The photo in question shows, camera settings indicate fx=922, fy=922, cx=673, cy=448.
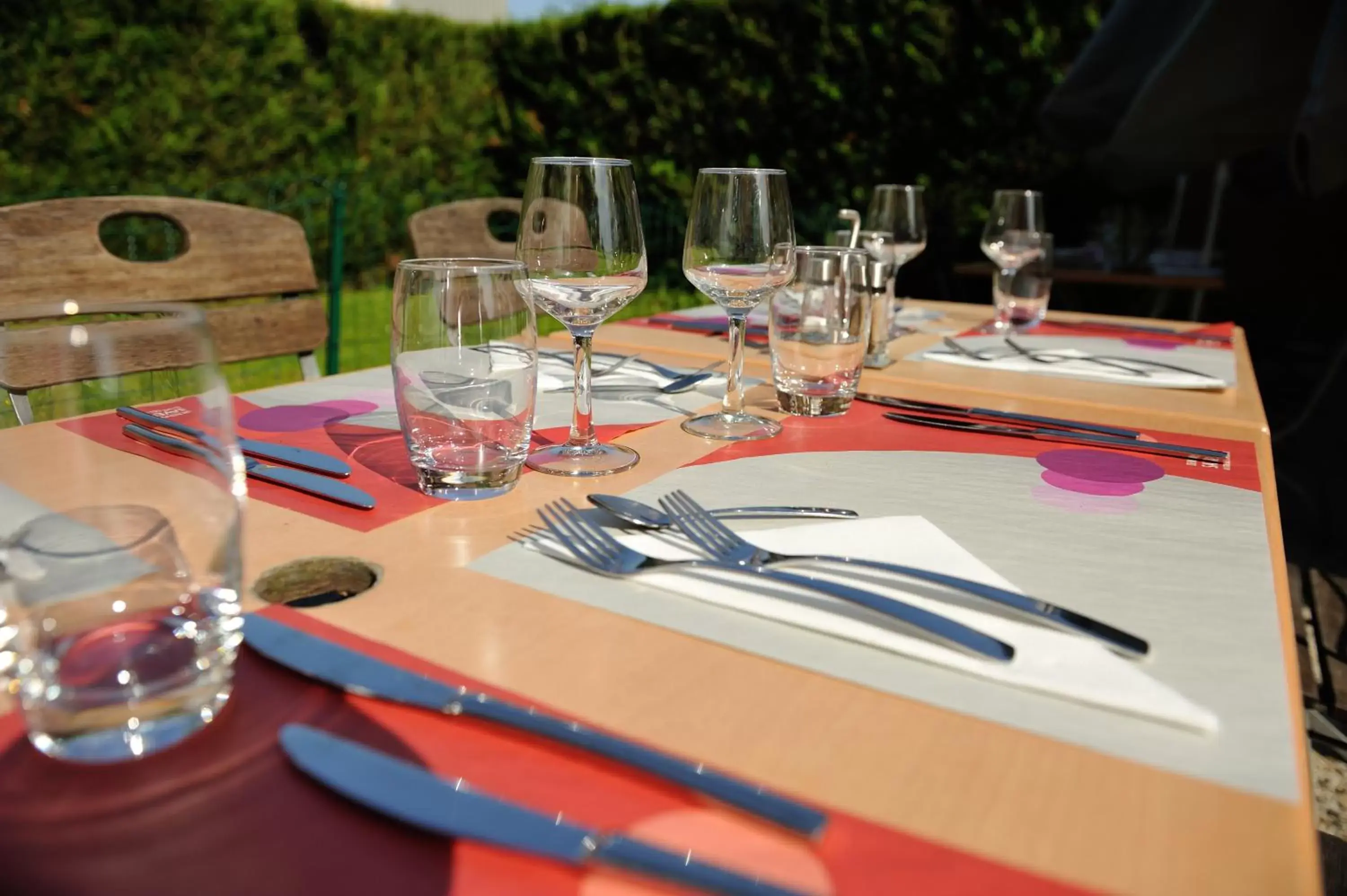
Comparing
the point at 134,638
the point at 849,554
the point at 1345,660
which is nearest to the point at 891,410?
the point at 849,554

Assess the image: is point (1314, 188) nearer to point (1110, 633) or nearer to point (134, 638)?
point (1110, 633)

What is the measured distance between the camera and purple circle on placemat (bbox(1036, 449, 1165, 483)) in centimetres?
100

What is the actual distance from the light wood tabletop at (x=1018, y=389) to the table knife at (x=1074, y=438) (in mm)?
156

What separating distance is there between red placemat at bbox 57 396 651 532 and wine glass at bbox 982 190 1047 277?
51.9 inches

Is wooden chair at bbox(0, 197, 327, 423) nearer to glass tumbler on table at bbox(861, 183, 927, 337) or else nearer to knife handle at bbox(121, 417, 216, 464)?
knife handle at bbox(121, 417, 216, 464)

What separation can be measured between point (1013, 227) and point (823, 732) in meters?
1.88

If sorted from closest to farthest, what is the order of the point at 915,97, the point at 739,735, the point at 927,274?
the point at 739,735
the point at 927,274
the point at 915,97

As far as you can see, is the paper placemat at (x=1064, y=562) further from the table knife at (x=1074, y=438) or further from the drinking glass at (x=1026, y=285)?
the drinking glass at (x=1026, y=285)

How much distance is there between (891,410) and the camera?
1.28 metres

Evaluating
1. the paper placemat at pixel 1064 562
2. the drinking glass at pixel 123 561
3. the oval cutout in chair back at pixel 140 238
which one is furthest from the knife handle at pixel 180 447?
the oval cutout in chair back at pixel 140 238

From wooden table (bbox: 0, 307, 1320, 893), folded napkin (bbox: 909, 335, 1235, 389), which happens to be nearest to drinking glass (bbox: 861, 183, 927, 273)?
folded napkin (bbox: 909, 335, 1235, 389)

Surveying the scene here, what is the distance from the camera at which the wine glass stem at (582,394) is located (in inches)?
40.7

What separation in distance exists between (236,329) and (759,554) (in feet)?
4.76

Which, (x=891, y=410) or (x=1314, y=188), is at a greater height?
(x=1314, y=188)
